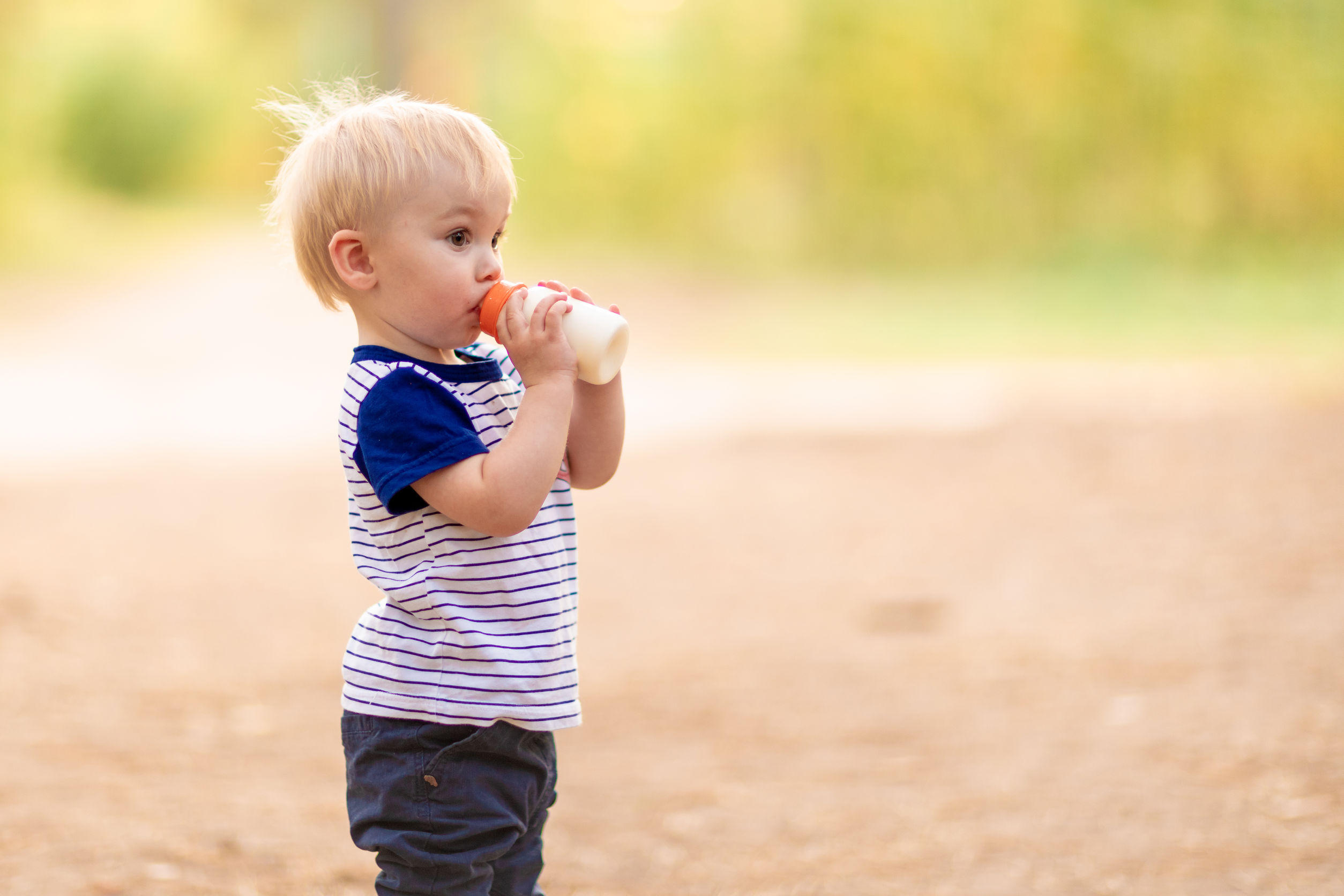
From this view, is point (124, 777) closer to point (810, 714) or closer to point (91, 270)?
point (810, 714)

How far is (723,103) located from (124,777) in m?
14.8

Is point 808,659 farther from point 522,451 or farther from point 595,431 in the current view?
point 522,451

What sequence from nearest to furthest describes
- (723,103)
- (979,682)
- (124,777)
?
(124,777), (979,682), (723,103)

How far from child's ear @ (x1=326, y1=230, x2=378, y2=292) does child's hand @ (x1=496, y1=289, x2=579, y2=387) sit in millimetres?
195

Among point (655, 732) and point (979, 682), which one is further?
point (979, 682)

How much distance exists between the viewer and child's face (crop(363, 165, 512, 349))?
A: 1809 millimetres

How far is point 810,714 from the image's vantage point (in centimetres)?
388

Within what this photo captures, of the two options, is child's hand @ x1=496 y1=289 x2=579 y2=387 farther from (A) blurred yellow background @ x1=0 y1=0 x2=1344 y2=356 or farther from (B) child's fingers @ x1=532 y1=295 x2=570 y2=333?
(A) blurred yellow background @ x1=0 y1=0 x2=1344 y2=356

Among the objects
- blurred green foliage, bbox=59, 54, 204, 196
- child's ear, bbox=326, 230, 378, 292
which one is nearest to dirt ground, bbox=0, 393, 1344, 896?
child's ear, bbox=326, 230, 378, 292

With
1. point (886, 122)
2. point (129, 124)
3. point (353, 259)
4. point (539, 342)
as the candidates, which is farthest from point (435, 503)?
point (129, 124)

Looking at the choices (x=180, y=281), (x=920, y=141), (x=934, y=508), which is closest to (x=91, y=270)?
(x=180, y=281)

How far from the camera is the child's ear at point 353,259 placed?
1.82 meters

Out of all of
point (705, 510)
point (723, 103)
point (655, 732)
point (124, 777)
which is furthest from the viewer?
point (723, 103)

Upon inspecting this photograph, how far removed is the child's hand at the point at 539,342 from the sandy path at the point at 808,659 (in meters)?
1.36
